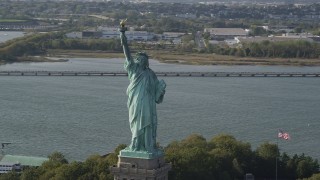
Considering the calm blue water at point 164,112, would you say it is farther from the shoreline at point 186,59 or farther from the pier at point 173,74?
the shoreline at point 186,59

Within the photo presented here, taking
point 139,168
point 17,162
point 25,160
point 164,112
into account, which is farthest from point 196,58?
point 139,168

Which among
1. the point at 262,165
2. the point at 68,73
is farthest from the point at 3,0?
the point at 262,165

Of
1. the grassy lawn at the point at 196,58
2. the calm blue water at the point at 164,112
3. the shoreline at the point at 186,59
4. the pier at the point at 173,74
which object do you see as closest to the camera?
the calm blue water at the point at 164,112

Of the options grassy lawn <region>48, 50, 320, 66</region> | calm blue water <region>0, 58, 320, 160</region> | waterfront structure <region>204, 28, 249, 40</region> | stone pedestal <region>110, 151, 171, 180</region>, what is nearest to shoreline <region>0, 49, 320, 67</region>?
grassy lawn <region>48, 50, 320, 66</region>

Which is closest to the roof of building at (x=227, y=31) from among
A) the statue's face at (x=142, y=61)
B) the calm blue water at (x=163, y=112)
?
the calm blue water at (x=163, y=112)

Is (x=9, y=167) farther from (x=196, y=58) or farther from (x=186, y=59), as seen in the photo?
(x=196, y=58)

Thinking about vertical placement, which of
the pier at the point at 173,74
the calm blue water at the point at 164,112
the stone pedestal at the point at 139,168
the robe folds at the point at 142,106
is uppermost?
the robe folds at the point at 142,106

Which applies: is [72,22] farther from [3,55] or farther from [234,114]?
[234,114]
